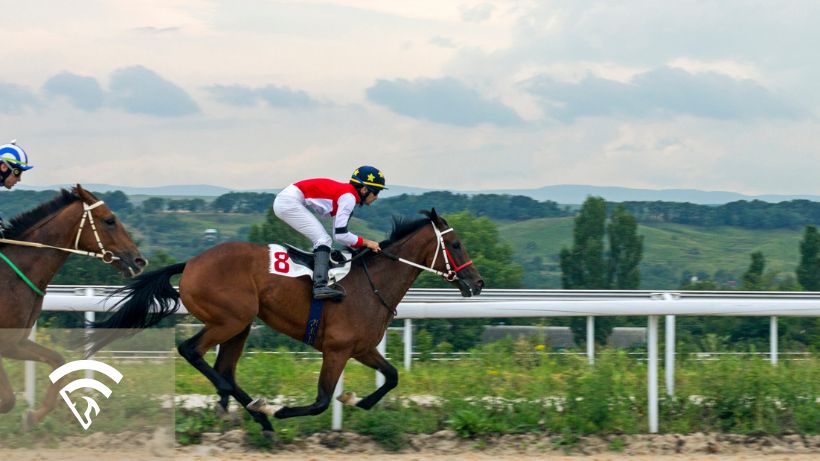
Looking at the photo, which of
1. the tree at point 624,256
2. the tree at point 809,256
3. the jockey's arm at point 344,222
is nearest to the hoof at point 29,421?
the jockey's arm at point 344,222

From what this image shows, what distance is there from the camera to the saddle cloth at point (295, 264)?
6.73 metres

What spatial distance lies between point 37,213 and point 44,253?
1.08 feet

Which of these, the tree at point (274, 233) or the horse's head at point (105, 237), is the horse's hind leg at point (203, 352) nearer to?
the horse's head at point (105, 237)

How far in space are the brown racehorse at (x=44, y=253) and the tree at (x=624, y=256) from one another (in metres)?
51.0

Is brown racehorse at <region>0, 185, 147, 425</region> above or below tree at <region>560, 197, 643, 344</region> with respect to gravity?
above

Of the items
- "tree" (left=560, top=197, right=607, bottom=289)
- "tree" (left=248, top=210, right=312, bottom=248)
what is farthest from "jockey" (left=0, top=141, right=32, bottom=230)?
"tree" (left=560, top=197, right=607, bottom=289)

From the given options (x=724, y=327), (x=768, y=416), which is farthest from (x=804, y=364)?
(x=724, y=327)

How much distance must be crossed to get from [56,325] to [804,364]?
17.1 ft

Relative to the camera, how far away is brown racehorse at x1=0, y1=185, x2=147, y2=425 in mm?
6312

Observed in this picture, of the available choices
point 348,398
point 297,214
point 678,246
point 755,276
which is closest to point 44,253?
point 297,214

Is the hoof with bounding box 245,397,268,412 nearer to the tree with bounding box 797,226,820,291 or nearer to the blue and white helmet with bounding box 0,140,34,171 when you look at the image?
the blue and white helmet with bounding box 0,140,34,171

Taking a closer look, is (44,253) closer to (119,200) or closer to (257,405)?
(257,405)

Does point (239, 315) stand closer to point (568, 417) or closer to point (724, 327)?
point (568, 417)

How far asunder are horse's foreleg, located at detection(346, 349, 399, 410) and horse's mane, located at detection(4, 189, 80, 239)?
2.13 meters
